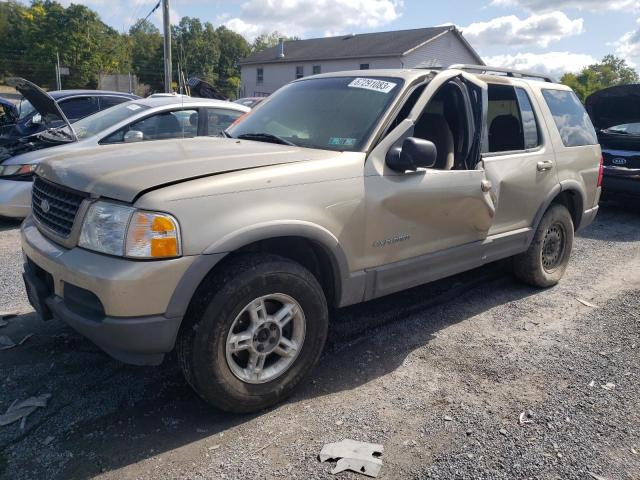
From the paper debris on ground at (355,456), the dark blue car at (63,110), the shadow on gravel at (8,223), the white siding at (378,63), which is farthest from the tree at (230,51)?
the paper debris on ground at (355,456)

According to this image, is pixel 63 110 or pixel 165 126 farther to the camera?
pixel 63 110

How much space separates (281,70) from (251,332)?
45.5 meters

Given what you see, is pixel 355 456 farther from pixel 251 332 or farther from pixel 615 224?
pixel 615 224

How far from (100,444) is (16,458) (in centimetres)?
38

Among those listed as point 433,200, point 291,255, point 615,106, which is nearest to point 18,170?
point 291,255

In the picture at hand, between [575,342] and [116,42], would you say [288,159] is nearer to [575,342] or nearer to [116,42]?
[575,342]

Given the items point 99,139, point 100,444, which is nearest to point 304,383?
point 100,444

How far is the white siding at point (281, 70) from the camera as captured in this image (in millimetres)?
39700

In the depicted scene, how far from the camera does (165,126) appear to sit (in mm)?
7082

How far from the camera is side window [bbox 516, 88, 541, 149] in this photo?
4676mm

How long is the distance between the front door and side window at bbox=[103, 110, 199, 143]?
4.01 m

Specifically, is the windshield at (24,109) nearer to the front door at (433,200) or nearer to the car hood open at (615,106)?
the front door at (433,200)

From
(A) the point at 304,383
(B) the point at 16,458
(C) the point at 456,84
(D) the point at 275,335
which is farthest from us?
(C) the point at 456,84

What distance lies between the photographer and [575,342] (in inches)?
161
